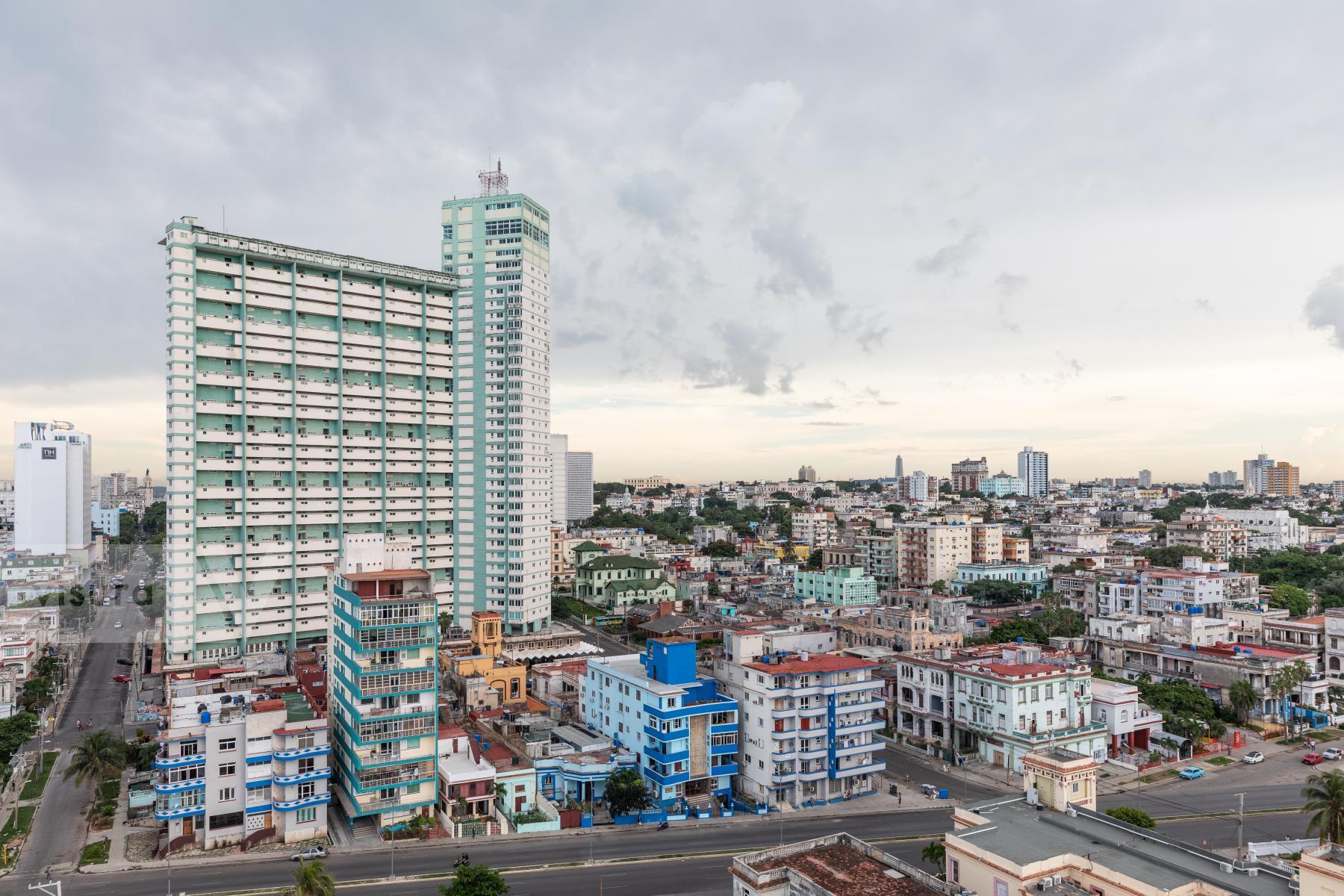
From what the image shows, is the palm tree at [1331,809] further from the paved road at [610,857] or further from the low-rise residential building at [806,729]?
the low-rise residential building at [806,729]

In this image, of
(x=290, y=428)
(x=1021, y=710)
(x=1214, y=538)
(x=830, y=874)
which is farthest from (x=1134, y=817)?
(x=1214, y=538)

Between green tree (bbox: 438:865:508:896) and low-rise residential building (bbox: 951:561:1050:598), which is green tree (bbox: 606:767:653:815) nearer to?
green tree (bbox: 438:865:508:896)

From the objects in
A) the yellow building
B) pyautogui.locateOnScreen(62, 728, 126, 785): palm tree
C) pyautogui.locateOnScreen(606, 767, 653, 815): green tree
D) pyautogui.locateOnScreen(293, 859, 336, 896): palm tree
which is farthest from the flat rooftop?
pyautogui.locateOnScreen(62, 728, 126, 785): palm tree

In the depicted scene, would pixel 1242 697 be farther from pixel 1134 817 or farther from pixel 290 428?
pixel 290 428

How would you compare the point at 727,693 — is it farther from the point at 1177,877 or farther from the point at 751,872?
the point at 1177,877

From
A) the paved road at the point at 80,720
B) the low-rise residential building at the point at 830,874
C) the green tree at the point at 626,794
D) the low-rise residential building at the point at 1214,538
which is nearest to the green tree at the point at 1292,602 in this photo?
the low-rise residential building at the point at 1214,538

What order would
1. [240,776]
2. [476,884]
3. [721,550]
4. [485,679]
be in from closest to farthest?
[476,884]
[240,776]
[485,679]
[721,550]
